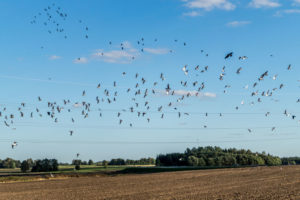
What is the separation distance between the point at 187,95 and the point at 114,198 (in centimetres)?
1632

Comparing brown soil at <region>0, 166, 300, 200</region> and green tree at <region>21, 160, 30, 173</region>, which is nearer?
brown soil at <region>0, 166, 300, 200</region>

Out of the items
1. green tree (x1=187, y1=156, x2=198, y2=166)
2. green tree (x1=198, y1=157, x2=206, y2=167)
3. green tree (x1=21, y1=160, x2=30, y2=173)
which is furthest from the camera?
green tree (x1=198, y1=157, x2=206, y2=167)

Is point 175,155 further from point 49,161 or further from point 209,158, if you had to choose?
point 49,161

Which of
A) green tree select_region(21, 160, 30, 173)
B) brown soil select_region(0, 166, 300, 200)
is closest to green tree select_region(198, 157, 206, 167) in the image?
green tree select_region(21, 160, 30, 173)

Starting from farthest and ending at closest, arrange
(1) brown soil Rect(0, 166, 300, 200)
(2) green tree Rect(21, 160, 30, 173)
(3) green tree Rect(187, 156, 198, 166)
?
(3) green tree Rect(187, 156, 198, 166) → (2) green tree Rect(21, 160, 30, 173) → (1) brown soil Rect(0, 166, 300, 200)

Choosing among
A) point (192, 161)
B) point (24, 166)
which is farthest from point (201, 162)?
point (24, 166)

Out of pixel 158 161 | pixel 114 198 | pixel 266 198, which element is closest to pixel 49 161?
pixel 158 161

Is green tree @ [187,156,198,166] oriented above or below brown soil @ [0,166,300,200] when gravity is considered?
above

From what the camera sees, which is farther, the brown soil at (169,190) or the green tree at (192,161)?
the green tree at (192,161)

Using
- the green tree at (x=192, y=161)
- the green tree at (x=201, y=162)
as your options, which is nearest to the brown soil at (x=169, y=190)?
the green tree at (x=192, y=161)

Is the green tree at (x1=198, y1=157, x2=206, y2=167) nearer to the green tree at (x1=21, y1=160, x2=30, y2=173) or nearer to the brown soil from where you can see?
the green tree at (x1=21, y1=160, x2=30, y2=173)

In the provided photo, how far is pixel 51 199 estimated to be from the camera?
139 ft

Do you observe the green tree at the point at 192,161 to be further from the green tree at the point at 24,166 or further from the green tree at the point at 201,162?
the green tree at the point at 24,166

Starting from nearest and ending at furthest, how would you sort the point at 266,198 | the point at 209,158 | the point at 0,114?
the point at 266,198 → the point at 0,114 → the point at 209,158
